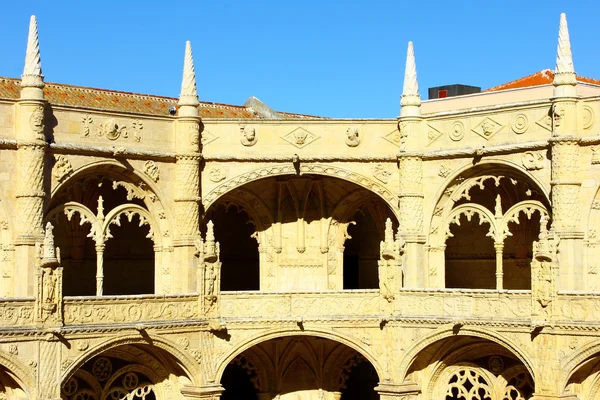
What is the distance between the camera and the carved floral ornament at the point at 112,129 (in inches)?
1384

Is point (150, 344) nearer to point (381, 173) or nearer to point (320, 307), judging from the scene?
point (320, 307)

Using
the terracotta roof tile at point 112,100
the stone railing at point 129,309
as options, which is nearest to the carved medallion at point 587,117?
the stone railing at point 129,309

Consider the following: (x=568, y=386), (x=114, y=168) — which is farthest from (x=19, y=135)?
(x=568, y=386)

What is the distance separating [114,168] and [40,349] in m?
5.79

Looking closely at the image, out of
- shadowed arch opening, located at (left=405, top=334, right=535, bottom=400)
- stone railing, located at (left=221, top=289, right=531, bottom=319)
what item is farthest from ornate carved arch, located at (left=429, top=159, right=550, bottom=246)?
shadowed arch opening, located at (left=405, top=334, right=535, bottom=400)

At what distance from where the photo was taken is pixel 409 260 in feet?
121

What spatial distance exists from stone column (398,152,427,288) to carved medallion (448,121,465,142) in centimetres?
97

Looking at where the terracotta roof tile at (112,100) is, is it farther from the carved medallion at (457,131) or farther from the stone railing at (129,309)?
the carved medallion at (457,131)

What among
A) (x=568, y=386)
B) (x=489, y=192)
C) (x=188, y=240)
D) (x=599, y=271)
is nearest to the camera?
(x=568, y=386)

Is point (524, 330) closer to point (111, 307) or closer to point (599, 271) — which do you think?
point (599, 271)

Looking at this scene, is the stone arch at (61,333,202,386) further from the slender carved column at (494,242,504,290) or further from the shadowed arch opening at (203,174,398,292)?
the slender carved column at (494,242,504,290)

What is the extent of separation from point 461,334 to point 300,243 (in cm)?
729

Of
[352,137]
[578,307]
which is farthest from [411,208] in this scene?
[578,307]

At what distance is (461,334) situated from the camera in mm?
33719
